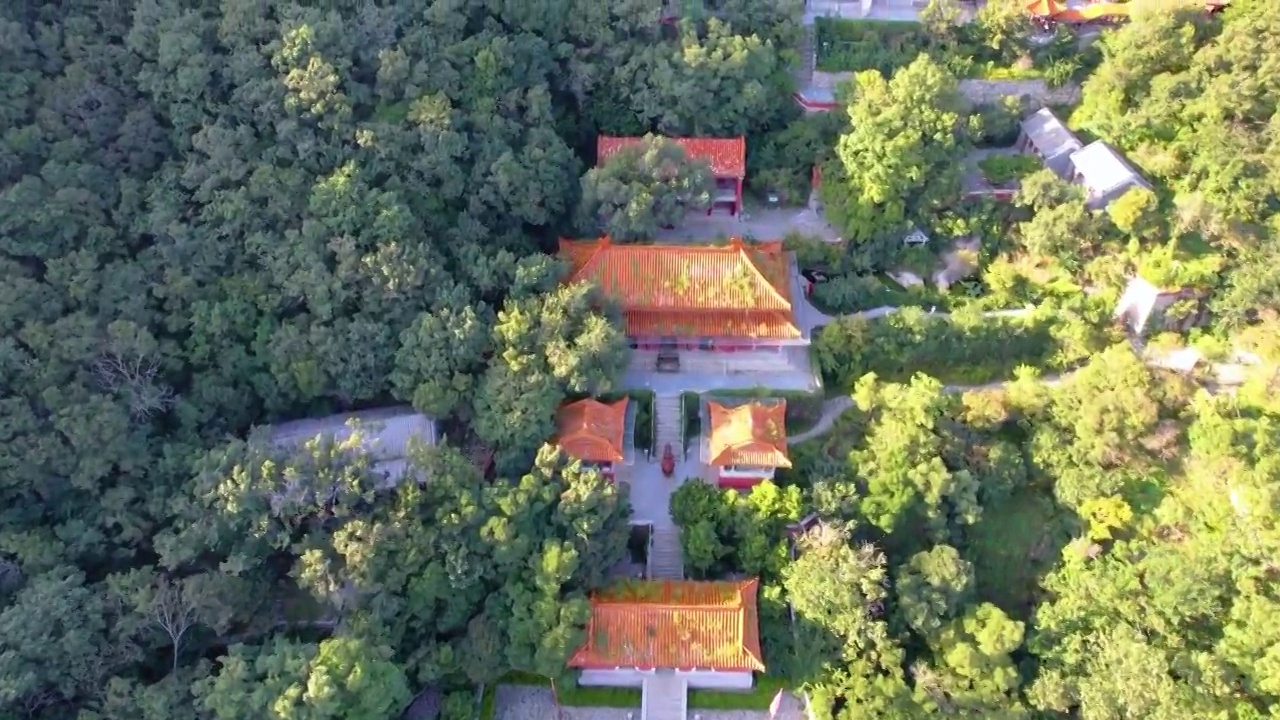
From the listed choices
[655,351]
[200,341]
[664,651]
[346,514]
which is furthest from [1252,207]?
[200,341]

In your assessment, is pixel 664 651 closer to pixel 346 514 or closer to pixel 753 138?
pixel 346 514

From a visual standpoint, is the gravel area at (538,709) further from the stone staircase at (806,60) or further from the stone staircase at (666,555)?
the stone staircase at (806,60)

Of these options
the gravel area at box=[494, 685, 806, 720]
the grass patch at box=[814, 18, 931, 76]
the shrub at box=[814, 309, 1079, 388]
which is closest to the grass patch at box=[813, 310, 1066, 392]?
the shrub at box=[814, 309, 1079, 388]

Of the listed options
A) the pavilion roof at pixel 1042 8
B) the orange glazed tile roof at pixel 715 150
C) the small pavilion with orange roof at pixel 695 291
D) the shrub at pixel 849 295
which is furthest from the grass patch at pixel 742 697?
the pavilion roof at pixel 1042 8

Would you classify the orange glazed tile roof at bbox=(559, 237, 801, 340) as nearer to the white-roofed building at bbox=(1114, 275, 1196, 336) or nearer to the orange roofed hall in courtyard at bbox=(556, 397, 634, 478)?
the orange roofed hall in courtyard at bbox=(556, 397, 634, 478)

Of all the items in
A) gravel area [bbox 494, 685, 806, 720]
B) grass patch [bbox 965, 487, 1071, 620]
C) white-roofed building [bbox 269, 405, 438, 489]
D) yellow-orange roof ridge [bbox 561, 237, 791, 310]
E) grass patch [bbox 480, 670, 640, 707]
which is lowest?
gravel area [bbox 494, 685, 806, 720]

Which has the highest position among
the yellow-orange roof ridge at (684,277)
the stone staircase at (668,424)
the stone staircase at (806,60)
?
the stone staircase at (806,60)
